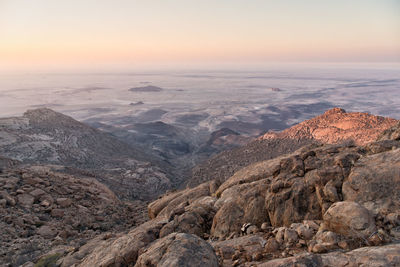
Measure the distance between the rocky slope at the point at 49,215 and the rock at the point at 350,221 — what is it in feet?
21.5

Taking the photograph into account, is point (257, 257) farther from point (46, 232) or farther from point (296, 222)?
point (46, 232)

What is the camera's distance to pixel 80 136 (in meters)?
34.3

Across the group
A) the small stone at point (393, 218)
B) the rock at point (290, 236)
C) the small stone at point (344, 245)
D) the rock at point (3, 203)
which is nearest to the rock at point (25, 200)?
the rock at point (3, 203)

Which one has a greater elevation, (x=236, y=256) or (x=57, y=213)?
(x=236, y=256)

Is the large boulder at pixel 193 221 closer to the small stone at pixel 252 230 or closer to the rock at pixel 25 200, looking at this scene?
the small stone at pixel 252 230

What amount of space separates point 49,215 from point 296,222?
29.9ft

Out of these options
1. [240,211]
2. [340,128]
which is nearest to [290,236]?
[240,211]

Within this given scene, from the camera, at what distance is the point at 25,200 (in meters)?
10.7

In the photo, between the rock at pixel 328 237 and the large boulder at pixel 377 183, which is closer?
the rock at pixel 328 237

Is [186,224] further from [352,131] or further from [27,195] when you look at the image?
[352,131]

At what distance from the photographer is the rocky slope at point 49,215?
852 cm

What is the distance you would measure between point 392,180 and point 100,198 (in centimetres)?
1186

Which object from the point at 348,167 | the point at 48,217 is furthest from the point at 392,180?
the point at 48,217

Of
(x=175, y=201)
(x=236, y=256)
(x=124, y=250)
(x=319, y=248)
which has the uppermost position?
(x=319, y=248)
